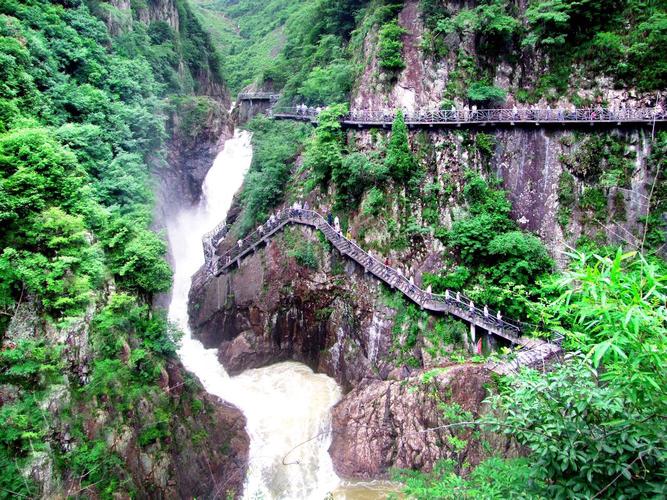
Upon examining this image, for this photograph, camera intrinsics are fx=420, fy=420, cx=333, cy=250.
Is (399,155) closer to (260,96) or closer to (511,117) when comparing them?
(511,117)

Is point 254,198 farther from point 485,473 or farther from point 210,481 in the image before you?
point 485,473

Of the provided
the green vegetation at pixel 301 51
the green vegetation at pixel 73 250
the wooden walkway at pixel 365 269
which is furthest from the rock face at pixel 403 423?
the green vegetation at pixel 301 51

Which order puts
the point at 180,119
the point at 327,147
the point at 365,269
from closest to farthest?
the point at 365,269, the point at 327,147, the point at 180,119

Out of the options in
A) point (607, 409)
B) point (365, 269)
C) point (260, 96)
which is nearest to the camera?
point (607, 409)

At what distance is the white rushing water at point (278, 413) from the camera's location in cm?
1770

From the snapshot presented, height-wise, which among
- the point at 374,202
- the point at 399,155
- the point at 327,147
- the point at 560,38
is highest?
the point at 560,38

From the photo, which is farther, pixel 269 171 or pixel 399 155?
pixel 269 171

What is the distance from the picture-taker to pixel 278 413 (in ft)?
67.1

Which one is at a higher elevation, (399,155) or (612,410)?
(399,155)

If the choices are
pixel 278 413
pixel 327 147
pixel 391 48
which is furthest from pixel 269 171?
pixel 278 413

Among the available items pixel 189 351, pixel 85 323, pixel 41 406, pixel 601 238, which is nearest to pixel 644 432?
pixel 41 406

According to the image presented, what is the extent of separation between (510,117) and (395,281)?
10487mm

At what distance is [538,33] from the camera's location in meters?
22.5

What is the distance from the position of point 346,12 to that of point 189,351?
2631cm
